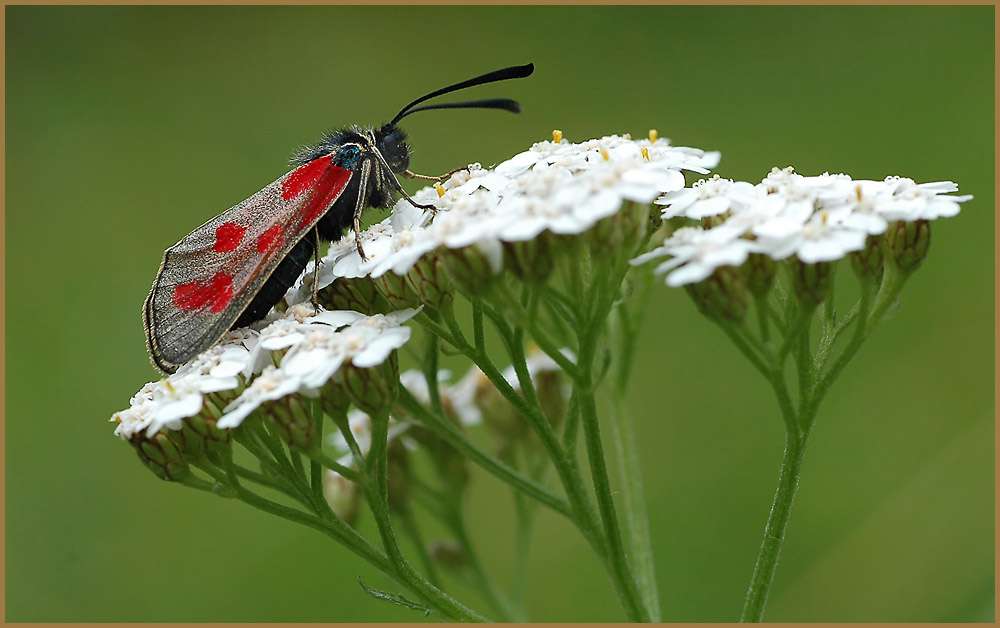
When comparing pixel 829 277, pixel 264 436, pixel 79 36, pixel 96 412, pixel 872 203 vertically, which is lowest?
pixel 96 412

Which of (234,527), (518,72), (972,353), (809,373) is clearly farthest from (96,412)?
(972,353)

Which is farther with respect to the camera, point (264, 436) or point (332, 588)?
point (332, 588)

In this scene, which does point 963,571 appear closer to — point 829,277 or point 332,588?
point 829,277

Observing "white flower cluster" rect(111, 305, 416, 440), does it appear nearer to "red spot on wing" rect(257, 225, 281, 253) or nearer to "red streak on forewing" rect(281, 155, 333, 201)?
"red spot on wing" rect(257, 225, 281, 253)

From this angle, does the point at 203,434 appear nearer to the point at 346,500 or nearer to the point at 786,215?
the point at 346,500

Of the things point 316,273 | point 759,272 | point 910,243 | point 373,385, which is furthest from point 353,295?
point 910,243

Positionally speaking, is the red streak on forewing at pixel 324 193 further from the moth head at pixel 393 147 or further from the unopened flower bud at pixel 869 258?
the unopened flower bud at pixel 869 258

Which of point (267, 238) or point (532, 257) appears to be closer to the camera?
point (532, 257)
